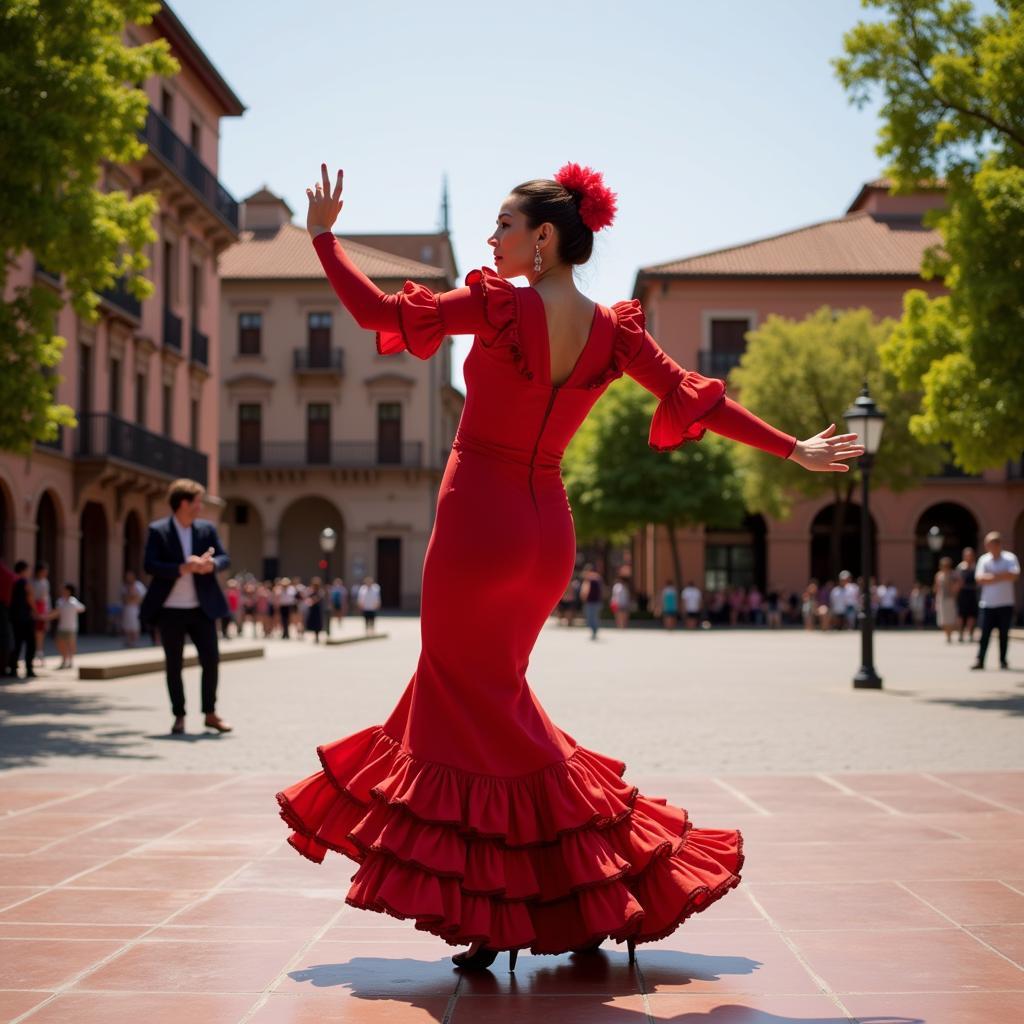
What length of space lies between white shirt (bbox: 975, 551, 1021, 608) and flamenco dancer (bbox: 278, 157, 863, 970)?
49.2 feet

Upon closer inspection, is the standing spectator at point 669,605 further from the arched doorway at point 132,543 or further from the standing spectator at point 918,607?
the arched doorway at point 132,543

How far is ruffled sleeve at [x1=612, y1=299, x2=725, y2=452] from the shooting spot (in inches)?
Answer: 168

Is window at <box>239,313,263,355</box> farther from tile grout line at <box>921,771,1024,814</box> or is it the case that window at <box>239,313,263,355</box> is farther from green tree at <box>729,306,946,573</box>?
tile grout line at <box>921,771,1024,814</box>

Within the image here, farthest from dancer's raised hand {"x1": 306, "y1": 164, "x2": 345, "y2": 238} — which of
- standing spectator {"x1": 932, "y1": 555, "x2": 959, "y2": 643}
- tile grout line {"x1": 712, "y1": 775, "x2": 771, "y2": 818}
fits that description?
standing spectator {"x1": 932, "y1": 555, "x2": 959, "y2": 643}

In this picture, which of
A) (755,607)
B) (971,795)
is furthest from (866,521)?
(755,607)

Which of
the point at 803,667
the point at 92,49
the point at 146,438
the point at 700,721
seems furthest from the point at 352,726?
the point at 146,438

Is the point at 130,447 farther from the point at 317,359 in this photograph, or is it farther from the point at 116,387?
the point at 317,359

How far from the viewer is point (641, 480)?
164ft

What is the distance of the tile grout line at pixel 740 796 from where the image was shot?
23.4 feet

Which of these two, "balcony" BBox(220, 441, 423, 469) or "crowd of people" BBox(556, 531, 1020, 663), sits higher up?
"balcony" BBox(220, 441, 423, 469)

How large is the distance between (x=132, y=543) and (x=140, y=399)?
3559 mm

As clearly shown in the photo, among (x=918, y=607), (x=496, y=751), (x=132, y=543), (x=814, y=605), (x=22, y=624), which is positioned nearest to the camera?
(x=496, y=751)

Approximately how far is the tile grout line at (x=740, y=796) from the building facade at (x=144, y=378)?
22153 millimetres

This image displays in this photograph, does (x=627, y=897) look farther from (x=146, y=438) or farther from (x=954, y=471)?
(x=954, y=471)
